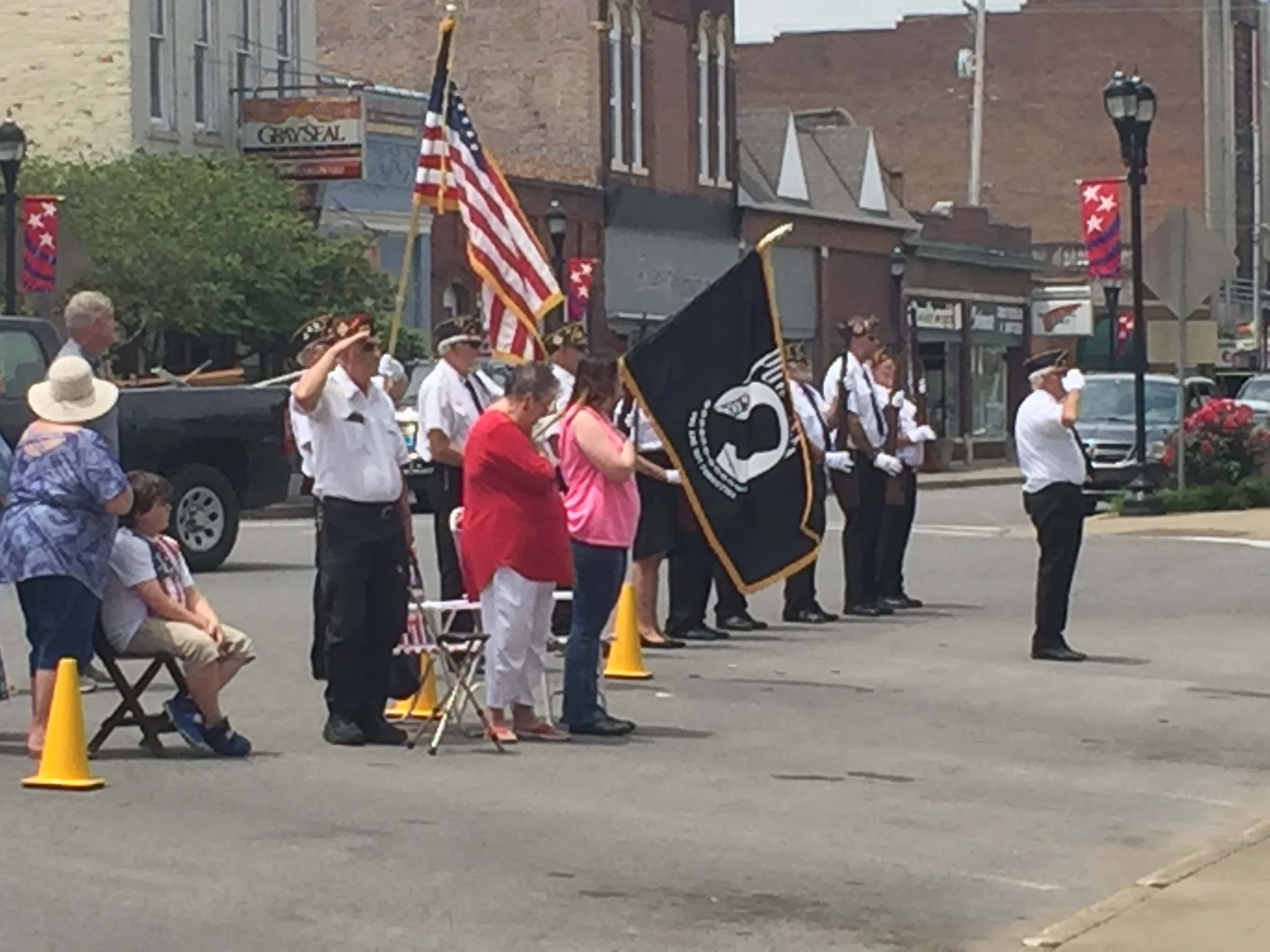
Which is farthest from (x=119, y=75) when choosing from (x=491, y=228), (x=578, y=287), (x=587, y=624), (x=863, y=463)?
(x=587, y=624)

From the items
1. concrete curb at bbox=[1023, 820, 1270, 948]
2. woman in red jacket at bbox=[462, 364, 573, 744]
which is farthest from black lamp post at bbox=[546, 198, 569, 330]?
concrete curb at bbox=[1023, 820, 1270, 948]

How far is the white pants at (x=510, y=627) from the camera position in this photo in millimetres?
12641

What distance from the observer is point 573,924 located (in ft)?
29.3

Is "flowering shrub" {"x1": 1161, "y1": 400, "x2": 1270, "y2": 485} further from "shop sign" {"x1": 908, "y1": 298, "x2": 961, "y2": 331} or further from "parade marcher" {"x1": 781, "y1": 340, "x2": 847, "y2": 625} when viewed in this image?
"shop sign" {"x1": 908, "y1": 298, "x2": 961, "y2": 331}

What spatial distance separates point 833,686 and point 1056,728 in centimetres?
181

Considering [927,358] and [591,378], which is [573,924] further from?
[927,358]

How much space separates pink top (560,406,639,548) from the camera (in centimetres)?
1334

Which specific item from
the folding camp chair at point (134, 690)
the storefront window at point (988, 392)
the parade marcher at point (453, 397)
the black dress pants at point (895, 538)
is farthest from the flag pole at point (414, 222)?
the storefront window at point (988, 392)

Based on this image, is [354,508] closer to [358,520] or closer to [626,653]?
[358,520]

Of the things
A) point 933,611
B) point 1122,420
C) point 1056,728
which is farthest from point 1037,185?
point 1056,728

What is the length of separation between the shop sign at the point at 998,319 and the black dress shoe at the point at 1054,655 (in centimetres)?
5232

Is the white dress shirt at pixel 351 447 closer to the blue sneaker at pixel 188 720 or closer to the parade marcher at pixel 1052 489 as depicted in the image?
the blue sneaker at pixel 188 720

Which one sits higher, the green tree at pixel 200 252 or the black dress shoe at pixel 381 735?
the green tree at pixel 200 252

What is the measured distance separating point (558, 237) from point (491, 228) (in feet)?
81.0
